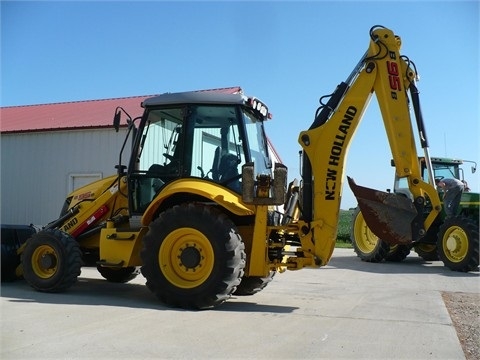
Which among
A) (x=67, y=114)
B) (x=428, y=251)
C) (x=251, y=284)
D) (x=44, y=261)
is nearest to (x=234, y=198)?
(x=251, y=284)

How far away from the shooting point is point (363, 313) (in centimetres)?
679

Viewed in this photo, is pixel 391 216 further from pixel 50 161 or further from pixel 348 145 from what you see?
pixel 50 161

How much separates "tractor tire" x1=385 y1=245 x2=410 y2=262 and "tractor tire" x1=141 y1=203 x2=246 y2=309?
30.0ft

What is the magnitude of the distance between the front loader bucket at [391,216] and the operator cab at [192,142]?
1.70 m

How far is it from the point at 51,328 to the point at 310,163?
3.75 meters

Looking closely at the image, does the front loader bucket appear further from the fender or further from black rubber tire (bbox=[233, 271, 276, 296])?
black rubber tire (bbox=[233, 271, 276, 296])

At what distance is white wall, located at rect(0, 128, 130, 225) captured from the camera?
50.5ft

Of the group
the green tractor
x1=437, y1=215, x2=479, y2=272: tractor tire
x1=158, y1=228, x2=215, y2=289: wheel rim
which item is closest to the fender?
x1=158, y1=228, x2=215, y2=289: wheel rim

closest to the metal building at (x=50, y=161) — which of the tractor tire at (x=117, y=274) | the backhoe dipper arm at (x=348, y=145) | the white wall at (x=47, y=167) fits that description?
the white wall at (x=47, y=167)

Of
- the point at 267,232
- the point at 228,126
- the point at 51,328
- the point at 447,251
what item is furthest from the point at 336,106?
the point at 447,251

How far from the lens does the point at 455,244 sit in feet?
40.6

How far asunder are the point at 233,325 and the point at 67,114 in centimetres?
1487

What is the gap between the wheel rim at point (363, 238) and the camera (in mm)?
15125

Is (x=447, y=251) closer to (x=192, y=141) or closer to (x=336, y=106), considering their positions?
(x=336, y=106)
